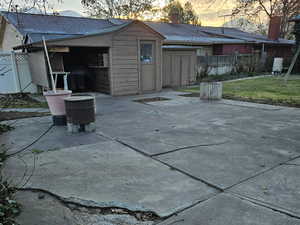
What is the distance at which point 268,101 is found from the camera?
7.94 meters

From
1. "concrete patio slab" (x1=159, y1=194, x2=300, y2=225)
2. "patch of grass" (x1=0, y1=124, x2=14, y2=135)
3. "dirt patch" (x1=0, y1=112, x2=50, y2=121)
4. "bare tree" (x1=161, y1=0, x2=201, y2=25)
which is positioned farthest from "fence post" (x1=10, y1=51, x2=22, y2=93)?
"bare tree" (x1=161, y1=0, x2=201, y2=25)

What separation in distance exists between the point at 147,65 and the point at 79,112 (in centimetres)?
586

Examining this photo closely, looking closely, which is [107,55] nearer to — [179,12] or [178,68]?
[178,68]

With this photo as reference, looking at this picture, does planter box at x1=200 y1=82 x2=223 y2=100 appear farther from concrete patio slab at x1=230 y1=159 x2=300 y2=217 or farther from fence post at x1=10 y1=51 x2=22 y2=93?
fence post at x1=10 y1=51 x2=22 y2=93

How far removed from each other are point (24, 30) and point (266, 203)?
1250cm

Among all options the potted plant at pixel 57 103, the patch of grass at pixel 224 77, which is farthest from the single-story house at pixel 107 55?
the potted plant at pixel 57 103

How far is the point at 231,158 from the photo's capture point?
340 cm

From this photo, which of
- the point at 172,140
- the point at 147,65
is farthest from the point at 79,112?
the point at 147,65

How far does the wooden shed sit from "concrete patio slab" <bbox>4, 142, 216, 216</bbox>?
224 inches

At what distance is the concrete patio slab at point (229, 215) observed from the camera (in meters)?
2.00

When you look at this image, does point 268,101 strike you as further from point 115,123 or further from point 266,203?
point 266,203

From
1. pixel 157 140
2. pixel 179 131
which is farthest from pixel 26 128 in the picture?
pixel 179 131

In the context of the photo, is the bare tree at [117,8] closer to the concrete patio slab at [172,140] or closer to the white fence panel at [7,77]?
the white fence panel at [7,77]

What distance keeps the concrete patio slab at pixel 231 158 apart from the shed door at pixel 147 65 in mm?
6411
